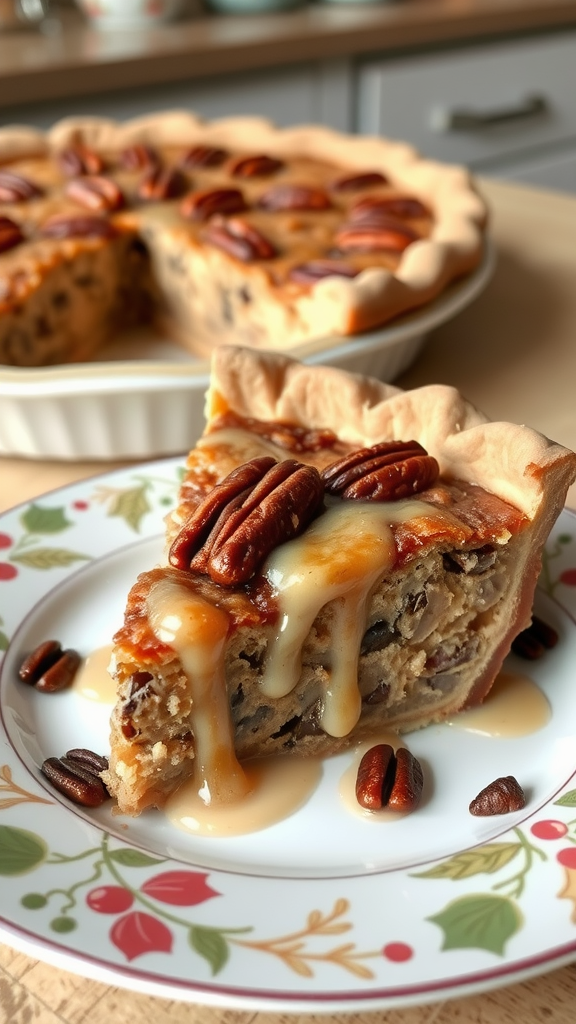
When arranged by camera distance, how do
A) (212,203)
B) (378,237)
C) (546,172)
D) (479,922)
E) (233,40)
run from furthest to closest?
(546,172), (233,40), (212,203), (378,237), (479,922)

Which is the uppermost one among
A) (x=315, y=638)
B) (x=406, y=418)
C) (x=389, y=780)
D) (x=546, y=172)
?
(x=406, y=418)

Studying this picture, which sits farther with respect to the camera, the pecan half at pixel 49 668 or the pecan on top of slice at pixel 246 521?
the pecan half at pixel 49 668

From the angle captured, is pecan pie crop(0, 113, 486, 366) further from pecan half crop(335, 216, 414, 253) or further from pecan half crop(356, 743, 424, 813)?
pecan half crop(356, 743, 424, 813)

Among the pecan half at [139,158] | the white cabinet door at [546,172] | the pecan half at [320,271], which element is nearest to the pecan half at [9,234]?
the pecan half at [139,158]

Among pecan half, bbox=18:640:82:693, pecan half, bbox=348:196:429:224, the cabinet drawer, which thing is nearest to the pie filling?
pecan half, bbox=18:640:82:693

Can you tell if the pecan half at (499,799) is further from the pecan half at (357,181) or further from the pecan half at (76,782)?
the pecan half at (357,181)

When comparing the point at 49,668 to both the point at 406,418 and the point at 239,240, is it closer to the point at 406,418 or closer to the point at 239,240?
the point at 406,418

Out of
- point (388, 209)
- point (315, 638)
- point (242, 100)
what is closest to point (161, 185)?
point (388, 209)
